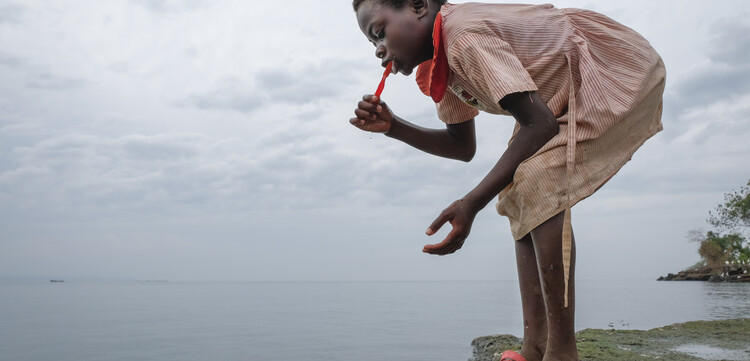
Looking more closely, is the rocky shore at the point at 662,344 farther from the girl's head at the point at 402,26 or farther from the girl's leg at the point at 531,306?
the girl's head at the point at 402,26

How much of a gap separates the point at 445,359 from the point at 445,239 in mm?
3886

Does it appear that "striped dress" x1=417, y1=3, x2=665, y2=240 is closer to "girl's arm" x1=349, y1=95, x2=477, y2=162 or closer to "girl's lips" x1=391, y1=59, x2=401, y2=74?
"girl's lips" x1=391, y1=59, x2=401, y2=74

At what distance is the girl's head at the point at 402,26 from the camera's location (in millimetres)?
1798

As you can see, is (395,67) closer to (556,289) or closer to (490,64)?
(490,64)

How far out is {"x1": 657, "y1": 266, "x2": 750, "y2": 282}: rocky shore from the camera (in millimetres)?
32944

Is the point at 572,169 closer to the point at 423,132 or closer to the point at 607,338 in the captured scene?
the point at 423,132

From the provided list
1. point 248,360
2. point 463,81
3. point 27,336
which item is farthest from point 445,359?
point 27,336

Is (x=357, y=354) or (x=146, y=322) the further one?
(x=146, y=322)

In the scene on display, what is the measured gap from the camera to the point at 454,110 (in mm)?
2291

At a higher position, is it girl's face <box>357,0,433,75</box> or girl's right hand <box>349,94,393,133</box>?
girl's face <box>357,0,433,75</box>

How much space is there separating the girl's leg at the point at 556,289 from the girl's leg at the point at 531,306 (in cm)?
24

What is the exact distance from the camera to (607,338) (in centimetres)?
380

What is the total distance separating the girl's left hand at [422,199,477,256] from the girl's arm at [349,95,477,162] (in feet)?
2.41

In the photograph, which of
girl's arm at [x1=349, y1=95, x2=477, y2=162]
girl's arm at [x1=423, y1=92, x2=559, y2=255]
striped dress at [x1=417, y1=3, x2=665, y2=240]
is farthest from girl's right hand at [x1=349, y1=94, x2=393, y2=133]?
girl's arm at [x1=423, y1=92, x2=559, y2=255]
